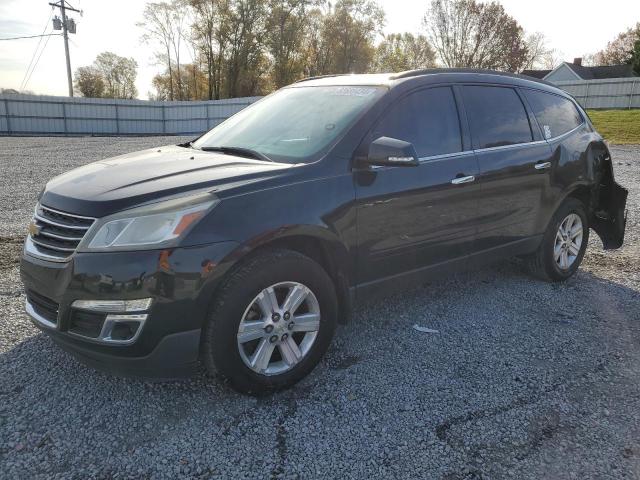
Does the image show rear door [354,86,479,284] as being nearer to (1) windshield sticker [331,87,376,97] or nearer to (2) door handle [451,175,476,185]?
(2) door handle [451,175,476,185]

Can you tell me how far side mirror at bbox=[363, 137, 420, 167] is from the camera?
308 cm

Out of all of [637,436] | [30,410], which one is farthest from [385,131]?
[30,410]

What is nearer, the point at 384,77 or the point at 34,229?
the point at 34,229

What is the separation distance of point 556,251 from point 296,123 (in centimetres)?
291

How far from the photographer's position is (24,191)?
9.06m

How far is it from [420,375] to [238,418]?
46.2 inches

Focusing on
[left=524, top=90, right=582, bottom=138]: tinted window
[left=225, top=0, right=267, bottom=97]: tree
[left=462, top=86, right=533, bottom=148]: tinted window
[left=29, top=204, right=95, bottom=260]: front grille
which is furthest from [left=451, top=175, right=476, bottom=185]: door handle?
[left=225, top=0, right=267, bottom=97]: tree

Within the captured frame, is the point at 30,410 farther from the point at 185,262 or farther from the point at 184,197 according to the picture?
the point at 184,197

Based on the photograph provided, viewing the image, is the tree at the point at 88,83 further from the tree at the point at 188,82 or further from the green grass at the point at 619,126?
the green grass at the point at 619,126

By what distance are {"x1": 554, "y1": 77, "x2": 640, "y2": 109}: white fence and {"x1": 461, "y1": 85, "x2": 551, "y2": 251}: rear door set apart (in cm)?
3375

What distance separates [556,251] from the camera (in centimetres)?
494

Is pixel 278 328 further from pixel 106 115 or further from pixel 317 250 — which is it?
pixel 106 115

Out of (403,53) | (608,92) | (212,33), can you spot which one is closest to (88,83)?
(212,33)

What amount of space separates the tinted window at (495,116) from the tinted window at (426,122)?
0.21 m
